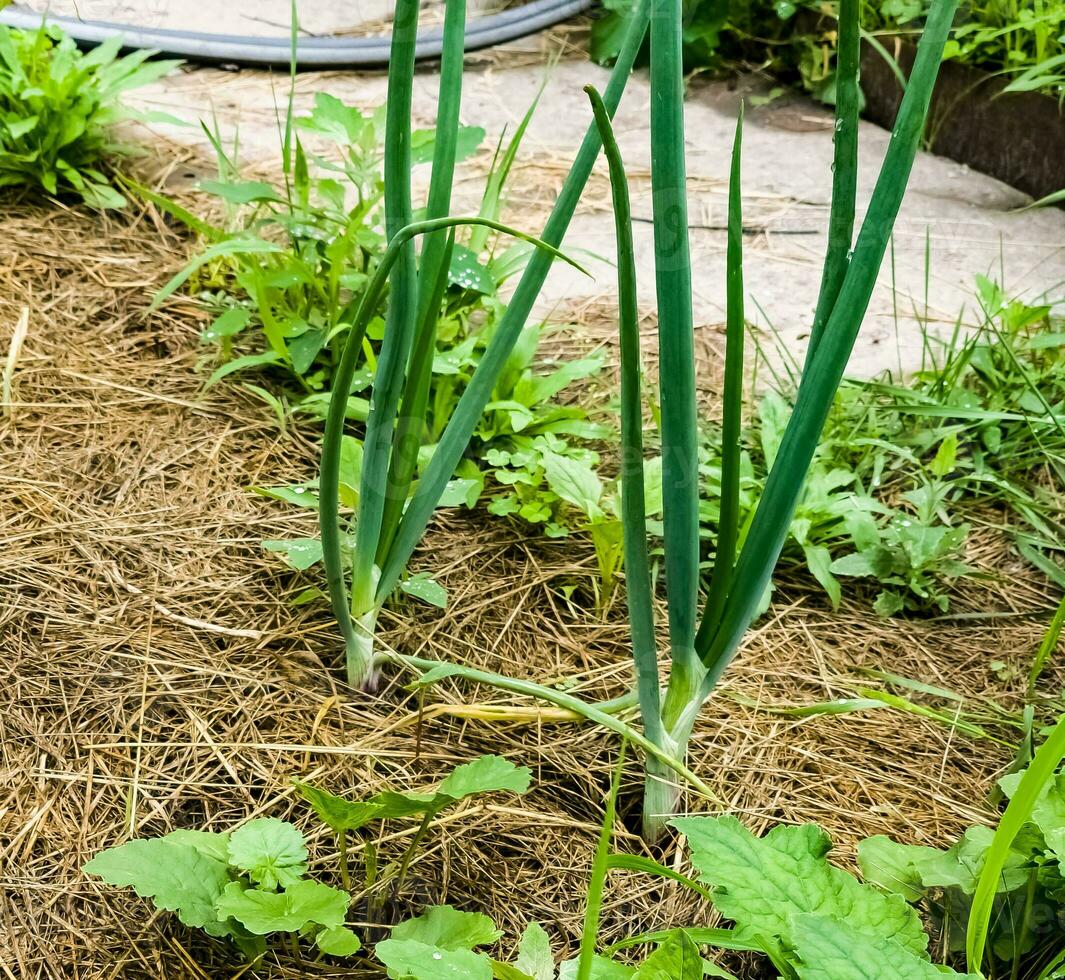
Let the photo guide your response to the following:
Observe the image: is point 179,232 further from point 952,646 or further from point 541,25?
point 541,25

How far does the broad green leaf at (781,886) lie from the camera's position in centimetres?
83

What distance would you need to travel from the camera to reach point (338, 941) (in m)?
0.88

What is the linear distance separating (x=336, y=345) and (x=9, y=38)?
3.42 ft

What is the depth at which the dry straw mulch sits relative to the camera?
40.0 inches

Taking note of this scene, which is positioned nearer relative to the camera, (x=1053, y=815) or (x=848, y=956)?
(x=848, y=956)

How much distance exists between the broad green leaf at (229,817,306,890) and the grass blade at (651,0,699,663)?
39 cm

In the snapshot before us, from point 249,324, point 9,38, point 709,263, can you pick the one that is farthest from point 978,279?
point 9,38

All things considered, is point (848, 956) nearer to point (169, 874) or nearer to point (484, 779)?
point (484, 779)

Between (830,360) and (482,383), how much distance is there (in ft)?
1.34

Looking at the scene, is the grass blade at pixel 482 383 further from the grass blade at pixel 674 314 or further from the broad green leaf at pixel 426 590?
the grass blade at pixel 674 314

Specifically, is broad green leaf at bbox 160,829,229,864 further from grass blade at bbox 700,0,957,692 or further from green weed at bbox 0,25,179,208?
green weed at bbox 0,25,179,208

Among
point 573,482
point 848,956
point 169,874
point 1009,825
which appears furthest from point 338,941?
point 573,482

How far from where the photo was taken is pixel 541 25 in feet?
11.2

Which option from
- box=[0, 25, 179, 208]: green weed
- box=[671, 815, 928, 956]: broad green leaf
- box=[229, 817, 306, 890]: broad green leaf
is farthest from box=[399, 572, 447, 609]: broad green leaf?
box=[0, 25, 179, 208]: green weed
